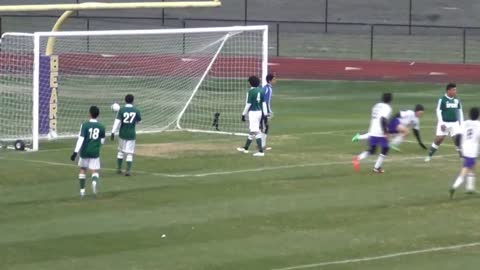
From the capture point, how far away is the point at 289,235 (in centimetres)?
2062

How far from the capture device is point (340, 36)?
6981cm

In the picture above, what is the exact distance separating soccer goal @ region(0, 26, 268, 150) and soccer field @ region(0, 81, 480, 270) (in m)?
1.40

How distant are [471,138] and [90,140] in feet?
24.1

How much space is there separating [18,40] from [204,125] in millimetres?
6799

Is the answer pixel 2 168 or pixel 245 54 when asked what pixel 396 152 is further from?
pixel 245 54

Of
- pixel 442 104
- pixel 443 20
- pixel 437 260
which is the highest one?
pixel 443 20

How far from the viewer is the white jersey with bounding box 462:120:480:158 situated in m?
24.0

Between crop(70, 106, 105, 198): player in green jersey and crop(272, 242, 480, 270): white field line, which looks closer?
crop(272, 242, 480, 270): white field line

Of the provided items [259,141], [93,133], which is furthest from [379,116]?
[93,133]

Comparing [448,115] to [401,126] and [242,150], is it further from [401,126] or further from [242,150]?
[242,150]

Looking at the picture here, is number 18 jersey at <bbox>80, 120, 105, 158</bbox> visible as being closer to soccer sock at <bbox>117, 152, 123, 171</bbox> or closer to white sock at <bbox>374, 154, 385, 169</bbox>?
soccer sock at <bbox>117, 152, 123, 171</bbox>

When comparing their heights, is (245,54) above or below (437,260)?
above

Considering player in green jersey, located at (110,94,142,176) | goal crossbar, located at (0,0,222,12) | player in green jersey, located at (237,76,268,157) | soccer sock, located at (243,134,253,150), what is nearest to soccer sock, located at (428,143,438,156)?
player in green jersey, located at (237,76,268,157)

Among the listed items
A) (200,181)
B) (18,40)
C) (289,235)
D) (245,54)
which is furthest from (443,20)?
(289,235)
